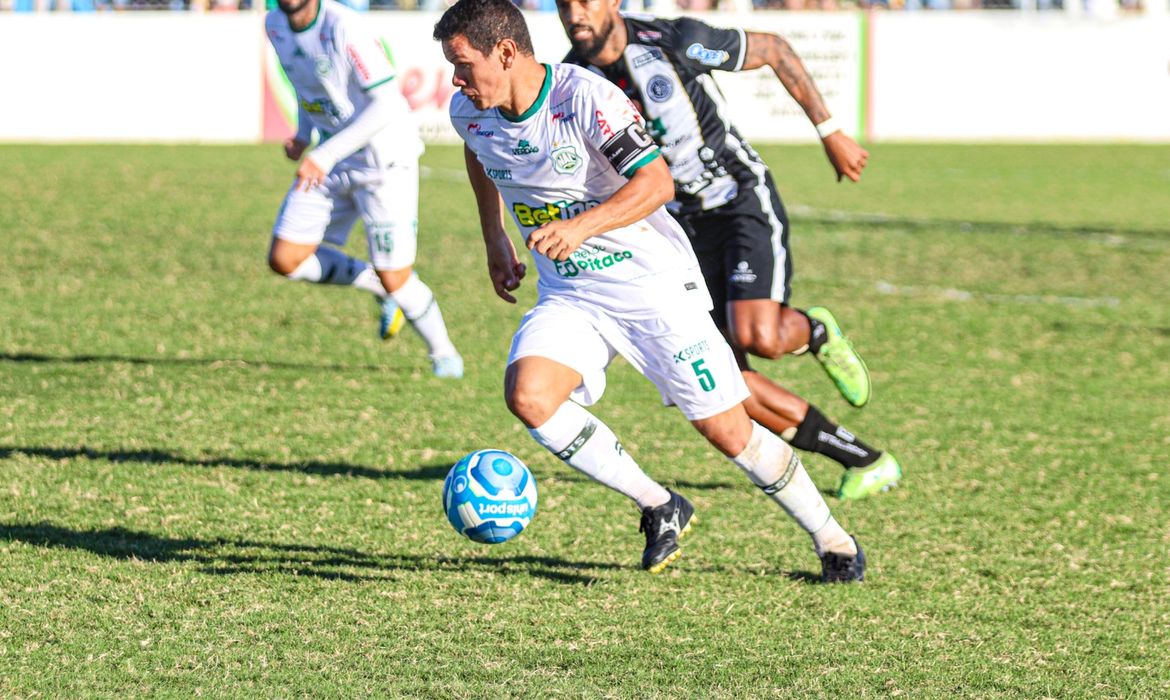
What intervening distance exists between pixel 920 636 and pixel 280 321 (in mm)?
6837

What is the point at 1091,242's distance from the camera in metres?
15.6

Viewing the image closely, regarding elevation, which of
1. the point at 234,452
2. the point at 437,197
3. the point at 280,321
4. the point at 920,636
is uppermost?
the point at 920,636

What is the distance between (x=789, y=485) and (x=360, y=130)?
391cm

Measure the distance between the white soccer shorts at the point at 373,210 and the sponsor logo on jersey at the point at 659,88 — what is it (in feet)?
9.07

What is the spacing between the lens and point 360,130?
820 centimetres

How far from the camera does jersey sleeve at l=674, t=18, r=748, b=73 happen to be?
6371mm

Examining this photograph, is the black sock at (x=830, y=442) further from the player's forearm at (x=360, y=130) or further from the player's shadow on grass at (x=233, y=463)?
the player's forearm at (x=360, y=130)

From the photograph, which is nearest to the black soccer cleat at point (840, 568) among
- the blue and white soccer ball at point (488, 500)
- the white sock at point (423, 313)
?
the blue and white soccer ball at point (488, 500)

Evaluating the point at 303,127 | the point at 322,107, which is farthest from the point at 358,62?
the point at 303,127

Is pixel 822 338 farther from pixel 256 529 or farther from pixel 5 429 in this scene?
pixel 5 429

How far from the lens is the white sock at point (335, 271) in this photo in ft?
29.8

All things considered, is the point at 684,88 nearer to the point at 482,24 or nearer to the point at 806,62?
the point at 482,24

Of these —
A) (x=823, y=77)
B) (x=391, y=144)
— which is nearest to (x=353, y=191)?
(x=391, y=144)

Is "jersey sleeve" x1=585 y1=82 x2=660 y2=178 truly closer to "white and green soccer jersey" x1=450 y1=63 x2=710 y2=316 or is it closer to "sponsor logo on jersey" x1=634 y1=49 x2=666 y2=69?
"white and green soccer jersey" x1=450 y1=63 x2=710 y2=316
